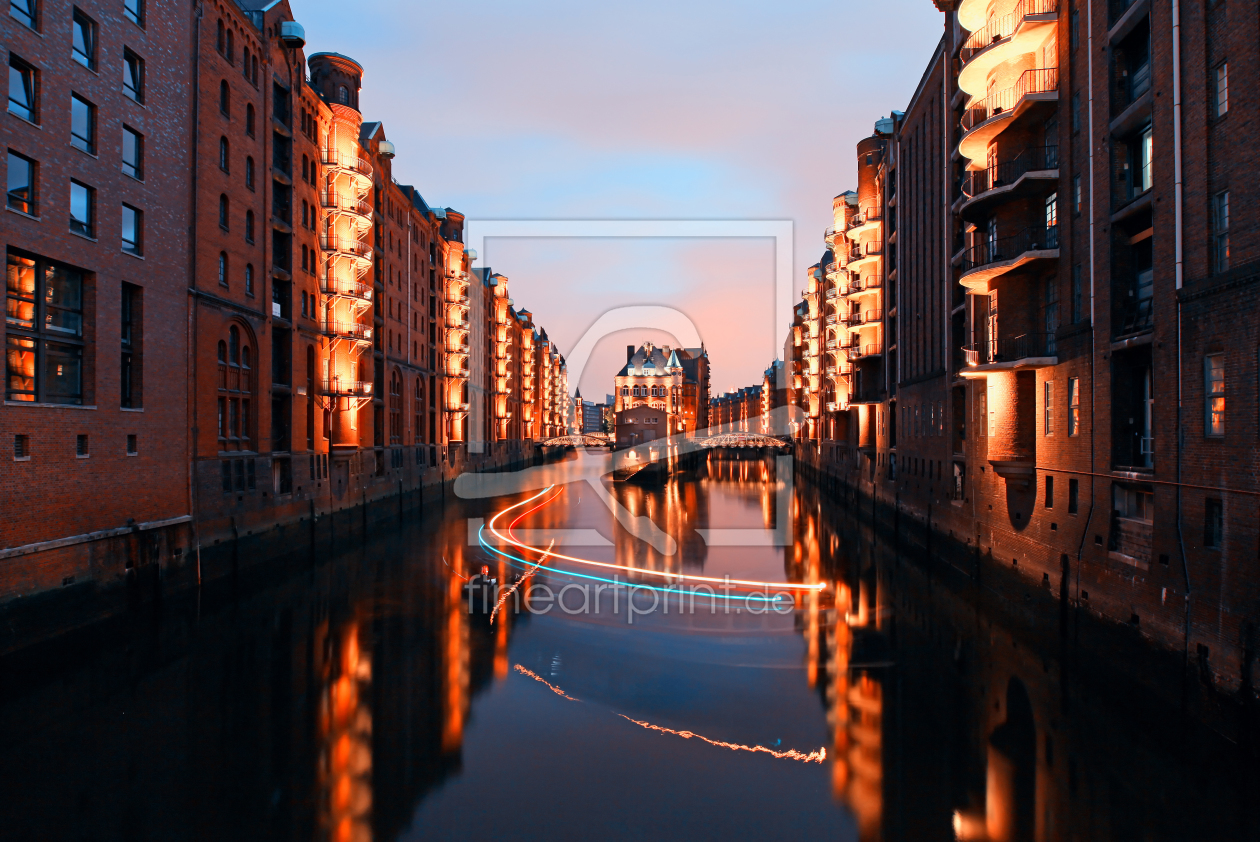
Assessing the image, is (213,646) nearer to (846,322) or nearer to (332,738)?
(332,738)

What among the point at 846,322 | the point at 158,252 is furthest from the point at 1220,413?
the point at 846,322

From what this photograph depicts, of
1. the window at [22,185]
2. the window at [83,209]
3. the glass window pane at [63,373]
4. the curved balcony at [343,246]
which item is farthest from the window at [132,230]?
the curved balcony at [343,246]

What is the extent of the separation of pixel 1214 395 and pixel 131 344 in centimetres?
2636

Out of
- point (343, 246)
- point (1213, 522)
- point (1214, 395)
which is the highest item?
point (343, 246)

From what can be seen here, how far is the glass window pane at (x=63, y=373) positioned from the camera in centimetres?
1816

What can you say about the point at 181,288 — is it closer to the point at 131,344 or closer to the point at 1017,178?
the point at 131,344

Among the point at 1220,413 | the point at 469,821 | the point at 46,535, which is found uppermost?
the point at 1220,413

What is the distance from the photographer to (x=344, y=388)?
3744 cm

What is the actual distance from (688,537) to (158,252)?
Answer: 25.0 m

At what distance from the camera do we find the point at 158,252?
73.9ft

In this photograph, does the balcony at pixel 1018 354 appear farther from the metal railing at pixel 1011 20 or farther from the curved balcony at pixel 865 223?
the curved balcony at pixel 865 223

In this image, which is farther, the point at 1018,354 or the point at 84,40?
the point at 1018,354

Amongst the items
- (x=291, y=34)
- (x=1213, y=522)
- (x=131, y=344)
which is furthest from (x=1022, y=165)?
(x=291, y=34)

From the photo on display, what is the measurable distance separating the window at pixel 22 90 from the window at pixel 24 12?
3.03 feet
